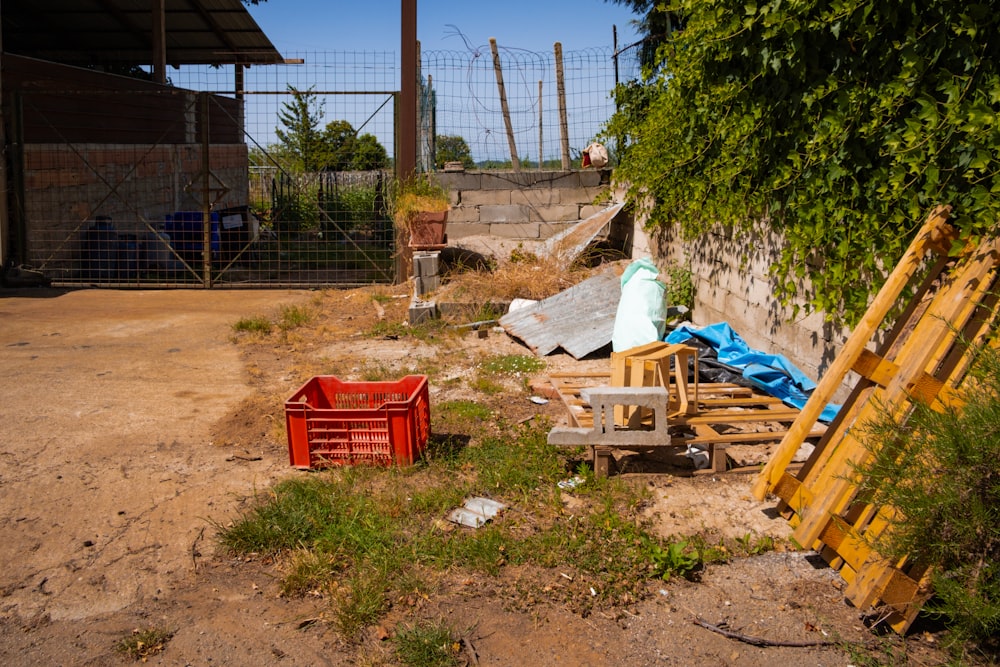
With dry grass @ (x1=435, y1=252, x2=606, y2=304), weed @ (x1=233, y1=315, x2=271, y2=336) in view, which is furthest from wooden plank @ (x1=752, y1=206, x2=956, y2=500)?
weed @ (x1=233, y1=315, x2=271, y2=336)

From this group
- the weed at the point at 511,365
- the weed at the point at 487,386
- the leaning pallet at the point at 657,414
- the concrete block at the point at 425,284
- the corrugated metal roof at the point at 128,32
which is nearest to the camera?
the leaning pallet at the point at 657,414

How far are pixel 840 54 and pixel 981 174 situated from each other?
133cm

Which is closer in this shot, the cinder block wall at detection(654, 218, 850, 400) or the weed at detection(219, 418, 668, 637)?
the weed at detection(219, 418, 668, 637)

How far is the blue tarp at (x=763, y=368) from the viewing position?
213 inches

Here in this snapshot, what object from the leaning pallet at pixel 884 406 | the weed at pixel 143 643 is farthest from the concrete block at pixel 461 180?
the weed at pixel 143 643

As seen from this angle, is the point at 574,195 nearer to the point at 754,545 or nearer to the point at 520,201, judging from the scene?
the point at 520,201

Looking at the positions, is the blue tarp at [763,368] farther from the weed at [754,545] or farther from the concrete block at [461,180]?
the concrete block at [461,180]

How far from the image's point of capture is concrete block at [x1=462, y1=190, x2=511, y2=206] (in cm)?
1151

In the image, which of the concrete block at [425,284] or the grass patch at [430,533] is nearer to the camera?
the grass patch at [430,533]

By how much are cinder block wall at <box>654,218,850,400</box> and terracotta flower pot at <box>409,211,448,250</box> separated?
9.79 feet

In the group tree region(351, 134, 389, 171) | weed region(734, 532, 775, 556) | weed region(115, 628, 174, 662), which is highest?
tree region(351, 134, 389, 171)

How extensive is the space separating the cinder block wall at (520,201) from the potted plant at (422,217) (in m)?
1.02

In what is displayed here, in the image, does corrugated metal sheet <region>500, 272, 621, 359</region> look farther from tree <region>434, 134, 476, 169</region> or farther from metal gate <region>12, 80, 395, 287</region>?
tree <region>434, 134, 476, 169</region>

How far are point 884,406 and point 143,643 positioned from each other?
9.74ft
